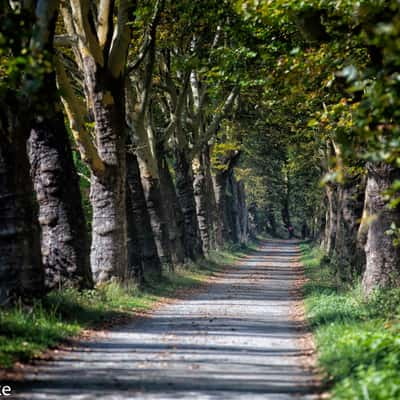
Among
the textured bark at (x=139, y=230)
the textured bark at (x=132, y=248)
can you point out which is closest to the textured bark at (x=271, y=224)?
the textured bark at (x=139, y=230)

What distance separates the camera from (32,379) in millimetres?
8891

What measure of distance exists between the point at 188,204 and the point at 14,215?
22133 millimetres

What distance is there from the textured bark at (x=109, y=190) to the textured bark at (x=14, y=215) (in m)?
5.84

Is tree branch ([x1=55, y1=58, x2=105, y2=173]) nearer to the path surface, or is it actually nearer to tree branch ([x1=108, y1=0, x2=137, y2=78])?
tree branch ([x1=108, y1=0, x2=137, y2=78])

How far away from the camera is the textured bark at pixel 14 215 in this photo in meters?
12.9

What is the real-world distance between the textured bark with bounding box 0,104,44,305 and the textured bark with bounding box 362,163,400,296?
733 cm

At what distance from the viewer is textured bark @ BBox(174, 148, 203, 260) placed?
33.8m

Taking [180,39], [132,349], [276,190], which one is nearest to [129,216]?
[180,39]

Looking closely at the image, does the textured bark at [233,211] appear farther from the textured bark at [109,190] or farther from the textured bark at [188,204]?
the textured bark at [109,190]

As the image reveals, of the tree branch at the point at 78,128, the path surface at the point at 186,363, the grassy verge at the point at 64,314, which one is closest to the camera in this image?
the path surface at the point at 186,363

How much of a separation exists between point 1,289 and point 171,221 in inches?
722

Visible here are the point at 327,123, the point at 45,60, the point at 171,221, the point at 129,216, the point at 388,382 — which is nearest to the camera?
the point at 388,382

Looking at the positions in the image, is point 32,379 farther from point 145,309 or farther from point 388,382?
point 145,309

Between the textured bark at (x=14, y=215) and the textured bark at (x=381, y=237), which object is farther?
the textured bark at (x=381, y=237)
